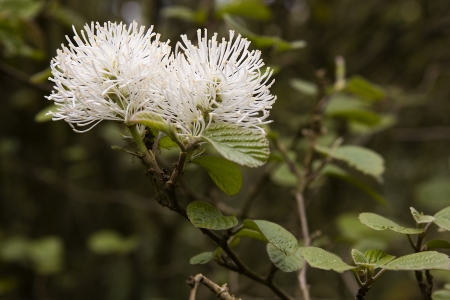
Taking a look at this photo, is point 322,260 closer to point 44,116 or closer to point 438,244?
point 438,244

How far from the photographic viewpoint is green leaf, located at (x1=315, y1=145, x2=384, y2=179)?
1.05 metres

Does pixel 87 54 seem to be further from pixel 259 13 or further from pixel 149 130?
pixel 259 13

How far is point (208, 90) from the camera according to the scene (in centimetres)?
66

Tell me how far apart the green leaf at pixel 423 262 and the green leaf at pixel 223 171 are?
25 centimetres

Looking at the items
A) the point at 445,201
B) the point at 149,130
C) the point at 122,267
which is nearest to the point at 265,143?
the point at 149,130

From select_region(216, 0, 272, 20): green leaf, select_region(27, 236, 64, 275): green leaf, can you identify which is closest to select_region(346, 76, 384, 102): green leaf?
select_region(216, 0, 272, 20): green leaf

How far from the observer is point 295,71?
250 centimetres

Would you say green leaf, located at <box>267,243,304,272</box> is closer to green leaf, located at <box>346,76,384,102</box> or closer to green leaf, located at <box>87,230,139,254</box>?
green leaf, located at <box>346,76,384,102</box>

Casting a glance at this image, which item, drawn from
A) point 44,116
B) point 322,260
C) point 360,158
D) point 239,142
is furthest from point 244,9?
point 322,260

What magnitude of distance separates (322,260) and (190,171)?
59.5 inches

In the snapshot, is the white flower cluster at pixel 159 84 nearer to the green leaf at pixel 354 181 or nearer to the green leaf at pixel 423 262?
the green leaf at pixel 423 262

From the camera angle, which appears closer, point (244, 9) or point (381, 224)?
point (381, 224)

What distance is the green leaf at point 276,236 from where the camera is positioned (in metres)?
0.62

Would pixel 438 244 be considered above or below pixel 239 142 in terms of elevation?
below
